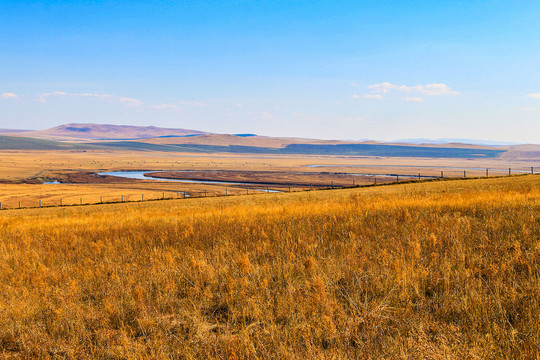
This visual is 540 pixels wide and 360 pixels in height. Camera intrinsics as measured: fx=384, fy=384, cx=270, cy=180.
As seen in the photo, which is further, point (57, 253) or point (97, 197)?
point (97, 197)

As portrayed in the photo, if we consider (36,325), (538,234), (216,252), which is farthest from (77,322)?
(538,234)

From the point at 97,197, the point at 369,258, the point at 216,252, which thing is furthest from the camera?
the point at 97,197

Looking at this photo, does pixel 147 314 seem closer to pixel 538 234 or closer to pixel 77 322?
pixel 77 322

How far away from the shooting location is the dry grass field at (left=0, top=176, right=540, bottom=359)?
4199 mm

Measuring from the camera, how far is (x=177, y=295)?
5.84 m

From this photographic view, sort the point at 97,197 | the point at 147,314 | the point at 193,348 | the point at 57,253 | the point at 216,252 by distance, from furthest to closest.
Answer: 1. the point at 97,197
2. the point at 57,253
3. the point at 216,252
4. the point at 147,314
5. the point at 193,348

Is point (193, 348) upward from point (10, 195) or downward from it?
upward

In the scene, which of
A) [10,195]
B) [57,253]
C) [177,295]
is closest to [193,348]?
[177,295]

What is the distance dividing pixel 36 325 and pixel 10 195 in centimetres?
7263

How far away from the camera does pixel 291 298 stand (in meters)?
5.07

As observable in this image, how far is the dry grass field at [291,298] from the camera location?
420 centimetres

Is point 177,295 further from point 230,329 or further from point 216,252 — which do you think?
point 216,252

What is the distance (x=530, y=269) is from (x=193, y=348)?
15.4 ft

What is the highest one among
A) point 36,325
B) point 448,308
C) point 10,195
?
point 448,308
